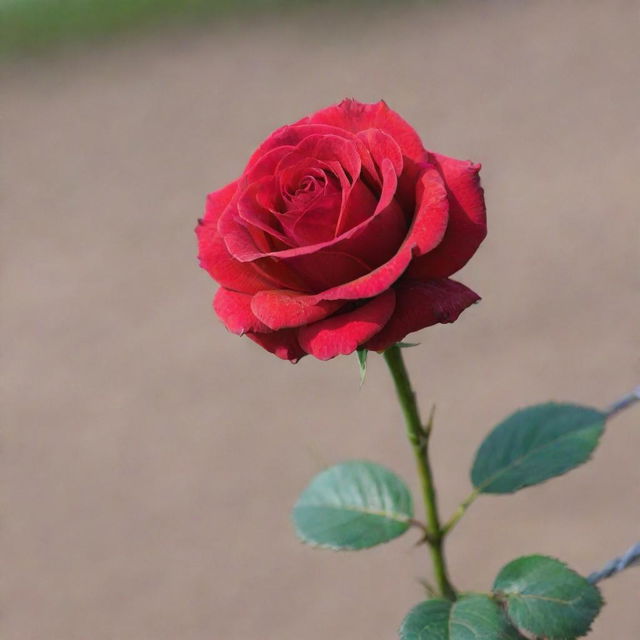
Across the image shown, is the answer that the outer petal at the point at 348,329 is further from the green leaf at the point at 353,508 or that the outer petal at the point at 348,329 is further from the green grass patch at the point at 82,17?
the green grass patch at the point at 82,17

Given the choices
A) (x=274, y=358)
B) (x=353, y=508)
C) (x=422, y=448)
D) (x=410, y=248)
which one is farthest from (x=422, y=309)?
(x=274, y=358)

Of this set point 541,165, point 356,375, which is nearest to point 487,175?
point 541,165

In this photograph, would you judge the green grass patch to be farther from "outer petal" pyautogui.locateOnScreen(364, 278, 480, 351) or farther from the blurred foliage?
"outer petal" pyautogui.locateOnScreen(364, 278, 480, 351)

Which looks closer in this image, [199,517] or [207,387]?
[199,517]

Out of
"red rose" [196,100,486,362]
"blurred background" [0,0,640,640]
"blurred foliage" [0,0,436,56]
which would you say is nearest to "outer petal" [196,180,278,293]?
"red rose" [196,100,486,362]

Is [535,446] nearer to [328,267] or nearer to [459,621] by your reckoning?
[459,621]

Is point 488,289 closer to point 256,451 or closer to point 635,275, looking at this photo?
point 635,275
